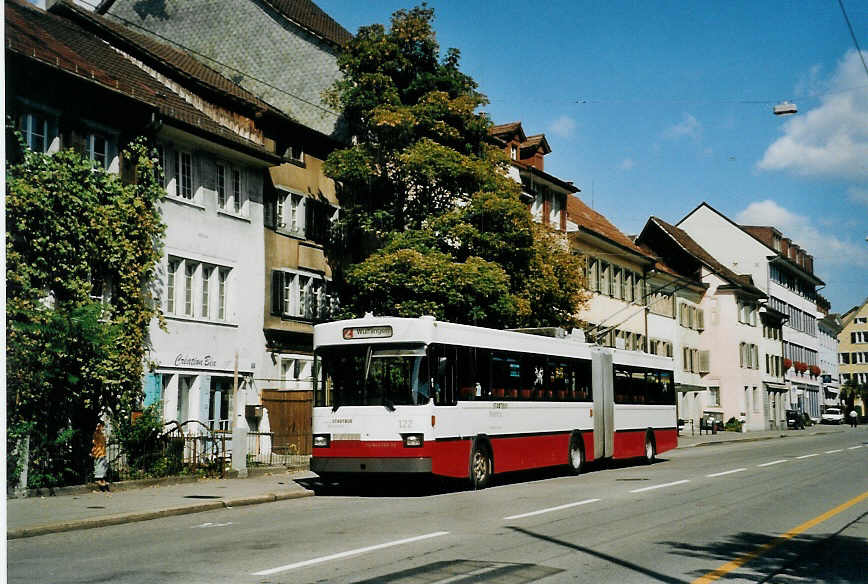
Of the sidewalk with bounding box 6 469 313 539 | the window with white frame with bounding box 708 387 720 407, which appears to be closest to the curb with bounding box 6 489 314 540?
the sidewalk with bounding box 6 469 313 539

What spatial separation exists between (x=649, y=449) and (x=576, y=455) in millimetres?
6317

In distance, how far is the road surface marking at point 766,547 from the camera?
9.44 metres

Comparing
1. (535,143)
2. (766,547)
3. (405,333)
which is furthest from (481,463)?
(535,143)

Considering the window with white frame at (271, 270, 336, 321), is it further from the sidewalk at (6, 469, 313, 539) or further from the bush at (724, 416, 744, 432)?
the bush at (724, 416, 744, 432)

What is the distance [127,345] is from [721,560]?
54.7ft

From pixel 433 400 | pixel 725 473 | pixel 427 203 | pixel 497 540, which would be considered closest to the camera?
pixel 497 540

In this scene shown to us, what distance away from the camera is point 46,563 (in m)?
10.6

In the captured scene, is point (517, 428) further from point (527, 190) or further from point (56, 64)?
point (527, 190)

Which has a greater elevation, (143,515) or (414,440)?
(414,440)

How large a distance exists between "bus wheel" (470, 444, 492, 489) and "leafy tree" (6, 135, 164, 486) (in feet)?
24.3

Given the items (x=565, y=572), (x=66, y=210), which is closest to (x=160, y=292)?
(x=66, y=210)

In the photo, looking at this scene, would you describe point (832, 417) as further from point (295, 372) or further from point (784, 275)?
point (295, 372)

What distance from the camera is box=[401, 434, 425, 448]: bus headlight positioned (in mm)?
18781

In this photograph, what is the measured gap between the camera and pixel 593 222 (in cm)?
5794
